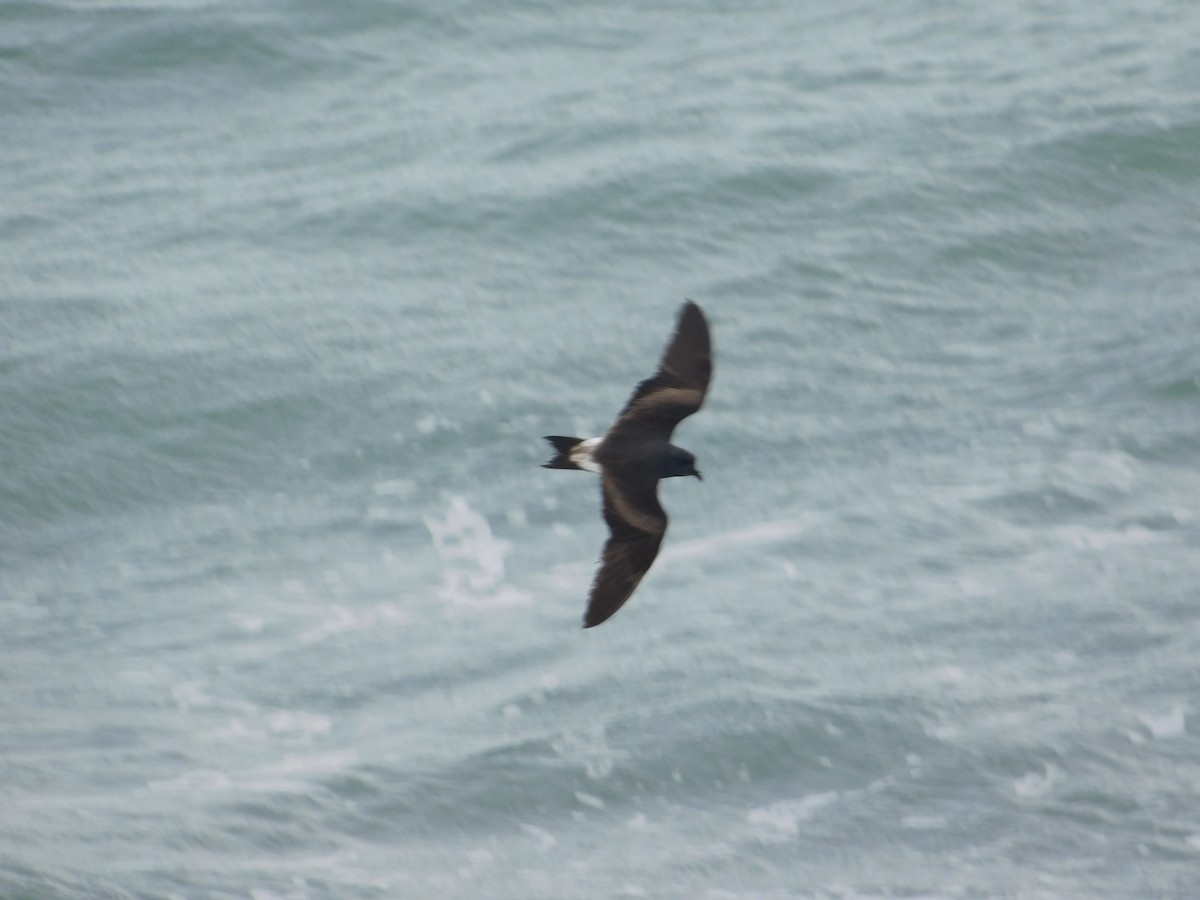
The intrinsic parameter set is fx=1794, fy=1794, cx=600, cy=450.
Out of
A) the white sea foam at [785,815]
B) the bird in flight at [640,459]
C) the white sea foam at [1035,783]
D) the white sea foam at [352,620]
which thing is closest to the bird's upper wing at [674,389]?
the bird in flight at [640,459]

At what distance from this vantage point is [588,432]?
47.2ft

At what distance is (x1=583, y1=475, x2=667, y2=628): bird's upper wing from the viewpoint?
754 centimetres

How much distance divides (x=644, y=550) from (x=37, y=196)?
39.1 ft

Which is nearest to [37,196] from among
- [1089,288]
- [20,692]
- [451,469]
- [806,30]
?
[451,469]

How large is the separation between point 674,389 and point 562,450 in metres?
0.65

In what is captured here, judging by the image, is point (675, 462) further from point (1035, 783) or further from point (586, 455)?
point (1035, 783)

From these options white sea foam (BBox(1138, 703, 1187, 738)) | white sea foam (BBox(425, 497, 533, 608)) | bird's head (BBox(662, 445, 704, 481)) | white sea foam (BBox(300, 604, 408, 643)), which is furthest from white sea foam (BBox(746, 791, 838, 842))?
bird's head (BBox(662, 445, 704, 481))

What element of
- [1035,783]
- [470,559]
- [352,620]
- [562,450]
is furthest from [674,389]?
[470,559]

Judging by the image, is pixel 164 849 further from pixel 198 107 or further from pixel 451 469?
pixel 198 107

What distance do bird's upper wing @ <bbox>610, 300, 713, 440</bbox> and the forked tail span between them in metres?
0.21

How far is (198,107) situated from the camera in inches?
758

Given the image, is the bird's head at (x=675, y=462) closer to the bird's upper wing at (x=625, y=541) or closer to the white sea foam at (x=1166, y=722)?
the bird's upper wing at (x=625, y=541)

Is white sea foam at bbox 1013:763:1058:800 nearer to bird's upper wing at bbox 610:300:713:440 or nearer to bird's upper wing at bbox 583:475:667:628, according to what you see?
bird's upper wing at bbox 610:300:713:440

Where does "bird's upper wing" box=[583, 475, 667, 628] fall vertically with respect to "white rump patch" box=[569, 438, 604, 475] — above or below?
below
